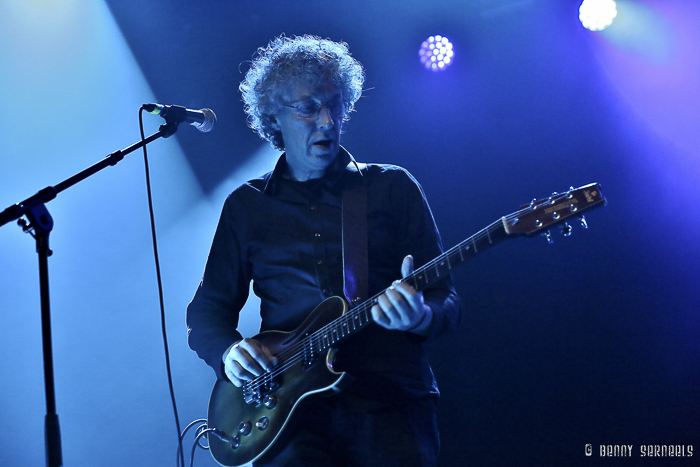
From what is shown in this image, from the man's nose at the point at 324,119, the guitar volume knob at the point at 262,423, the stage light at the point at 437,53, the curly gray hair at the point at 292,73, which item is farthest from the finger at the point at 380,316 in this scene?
the stage light at the point at 437,53

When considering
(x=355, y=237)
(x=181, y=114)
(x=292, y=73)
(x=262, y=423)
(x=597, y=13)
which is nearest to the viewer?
(x=262, y=423)

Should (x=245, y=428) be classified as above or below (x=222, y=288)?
below

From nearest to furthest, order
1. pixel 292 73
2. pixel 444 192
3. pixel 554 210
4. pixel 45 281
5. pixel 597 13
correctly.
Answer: pixel 45 281
pixel 554 210
pixel 292 73
pixel 597 13
pixel 444 192

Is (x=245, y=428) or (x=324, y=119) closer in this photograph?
(x=245, y=428)

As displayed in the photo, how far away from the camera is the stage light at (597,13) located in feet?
9.41

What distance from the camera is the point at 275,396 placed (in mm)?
1984

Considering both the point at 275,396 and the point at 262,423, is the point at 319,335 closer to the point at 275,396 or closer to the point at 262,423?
the point at 275,396

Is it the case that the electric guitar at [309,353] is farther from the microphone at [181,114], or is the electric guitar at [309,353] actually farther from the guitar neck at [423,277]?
the microphone at [181,114]

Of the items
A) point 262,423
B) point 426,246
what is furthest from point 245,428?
point 426,246

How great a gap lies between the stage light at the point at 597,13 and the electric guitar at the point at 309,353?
168 cm

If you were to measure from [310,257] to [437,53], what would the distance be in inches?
65.2

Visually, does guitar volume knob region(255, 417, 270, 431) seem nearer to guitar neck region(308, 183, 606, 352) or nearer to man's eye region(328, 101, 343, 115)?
guitar neck region(308, 183, 606, 352)

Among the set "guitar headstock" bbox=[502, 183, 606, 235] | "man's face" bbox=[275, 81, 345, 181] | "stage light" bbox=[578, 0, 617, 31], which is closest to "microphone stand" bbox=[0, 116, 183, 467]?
"man's face" bbox=[275, 81, 345, 181]

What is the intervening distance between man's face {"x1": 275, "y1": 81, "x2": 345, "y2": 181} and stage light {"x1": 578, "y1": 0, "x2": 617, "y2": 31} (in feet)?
5.07
